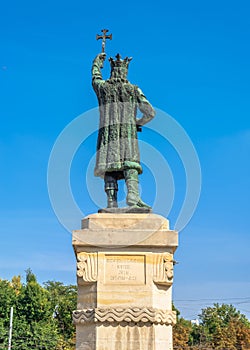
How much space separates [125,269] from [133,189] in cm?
200

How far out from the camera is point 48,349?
46.3 metres

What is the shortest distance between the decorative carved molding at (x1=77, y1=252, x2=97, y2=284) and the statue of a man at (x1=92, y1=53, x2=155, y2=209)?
4.75ft

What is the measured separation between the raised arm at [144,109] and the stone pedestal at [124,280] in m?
2.68

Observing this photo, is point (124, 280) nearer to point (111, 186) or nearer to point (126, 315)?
point (126, 315)

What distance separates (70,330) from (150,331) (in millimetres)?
42538

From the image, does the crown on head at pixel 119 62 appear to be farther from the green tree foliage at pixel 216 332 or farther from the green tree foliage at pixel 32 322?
the green tree foliage at pixel 216 332

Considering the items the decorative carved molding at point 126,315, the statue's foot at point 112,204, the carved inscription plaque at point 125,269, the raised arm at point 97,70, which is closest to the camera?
the decorative carved molding at point 126,315

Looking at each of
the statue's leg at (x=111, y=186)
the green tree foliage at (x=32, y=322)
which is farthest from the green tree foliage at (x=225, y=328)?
the statue's leg at (x=111, y=186)

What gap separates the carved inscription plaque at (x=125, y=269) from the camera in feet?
40.5

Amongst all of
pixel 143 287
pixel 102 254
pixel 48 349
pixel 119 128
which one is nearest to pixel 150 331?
pixel 143 287

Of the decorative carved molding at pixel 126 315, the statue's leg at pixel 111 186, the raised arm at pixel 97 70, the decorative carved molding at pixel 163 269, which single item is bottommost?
the decorative carved molding at pixel 126 315

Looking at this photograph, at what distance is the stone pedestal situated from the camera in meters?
12.0

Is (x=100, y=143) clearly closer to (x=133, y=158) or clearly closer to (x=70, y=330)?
(x=133, y=158)

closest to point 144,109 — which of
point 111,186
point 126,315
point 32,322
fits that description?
point 111,186
